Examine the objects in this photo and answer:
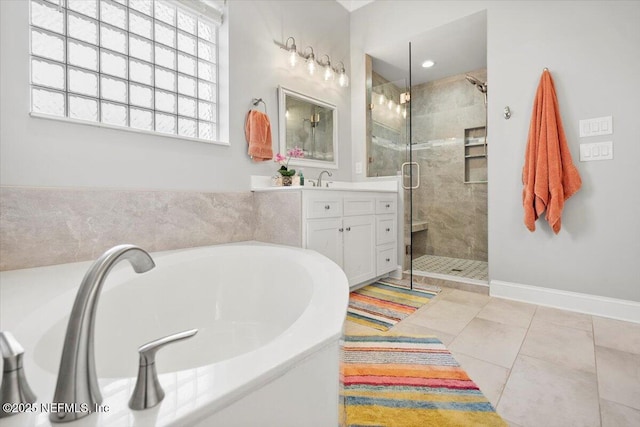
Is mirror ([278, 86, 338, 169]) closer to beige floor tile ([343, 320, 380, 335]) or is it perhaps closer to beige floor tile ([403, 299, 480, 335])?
beige floor tile ([343, 320, 380, 335])

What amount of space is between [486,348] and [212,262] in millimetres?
1608

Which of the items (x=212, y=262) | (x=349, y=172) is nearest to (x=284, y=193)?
(x=212, y=262)

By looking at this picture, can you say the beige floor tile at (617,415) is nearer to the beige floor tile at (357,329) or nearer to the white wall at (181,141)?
the beige floor tile at (357,329)

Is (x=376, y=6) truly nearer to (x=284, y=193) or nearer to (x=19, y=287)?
(x=284, y=193)

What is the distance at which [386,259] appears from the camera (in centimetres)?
294

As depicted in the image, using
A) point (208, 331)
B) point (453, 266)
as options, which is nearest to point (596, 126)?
point (453, 266)

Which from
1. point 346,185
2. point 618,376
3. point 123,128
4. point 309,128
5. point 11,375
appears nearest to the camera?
point 11,375

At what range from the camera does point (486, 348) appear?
5.46ft

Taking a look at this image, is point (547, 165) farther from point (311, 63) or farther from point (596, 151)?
point (311, 63)

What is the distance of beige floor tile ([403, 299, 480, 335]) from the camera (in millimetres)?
1956

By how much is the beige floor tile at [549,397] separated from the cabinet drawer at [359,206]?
147cm

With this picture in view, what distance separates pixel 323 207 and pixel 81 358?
1.85 m

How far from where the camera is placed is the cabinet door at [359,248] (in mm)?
2482

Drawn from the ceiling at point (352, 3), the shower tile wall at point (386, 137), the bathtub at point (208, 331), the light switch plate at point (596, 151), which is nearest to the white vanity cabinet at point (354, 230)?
the shower tile wall at point (386, 137)
